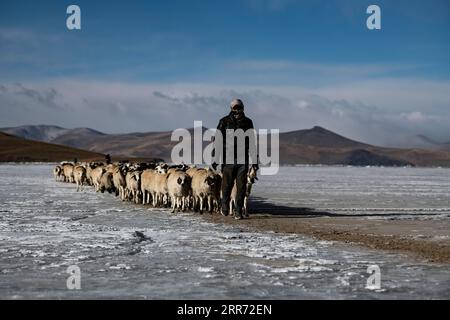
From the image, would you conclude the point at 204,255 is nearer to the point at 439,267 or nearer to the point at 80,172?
the point at 439,267

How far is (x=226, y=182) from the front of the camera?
42.5 feet

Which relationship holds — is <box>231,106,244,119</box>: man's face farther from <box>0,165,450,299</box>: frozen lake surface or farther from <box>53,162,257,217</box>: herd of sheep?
<box>0,165,450,299</box>: frozen lake surface

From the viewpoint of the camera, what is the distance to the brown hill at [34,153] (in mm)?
113438

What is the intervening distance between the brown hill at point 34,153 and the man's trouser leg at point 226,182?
319 feet

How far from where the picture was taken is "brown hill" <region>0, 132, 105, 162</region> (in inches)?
4466

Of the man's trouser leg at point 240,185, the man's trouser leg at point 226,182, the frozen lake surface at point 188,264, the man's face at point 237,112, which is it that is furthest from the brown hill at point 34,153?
the frozen lake surface at point 188,264

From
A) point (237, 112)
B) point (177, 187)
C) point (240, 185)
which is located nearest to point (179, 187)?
point (177, 187)

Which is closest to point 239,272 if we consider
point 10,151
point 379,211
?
point 379,211

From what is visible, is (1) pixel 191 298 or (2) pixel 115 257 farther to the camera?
(2) pixel 115 257

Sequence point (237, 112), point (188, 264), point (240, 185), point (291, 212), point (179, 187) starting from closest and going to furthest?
point (188, 264)
point (237, 112)
point (240, 185)
point (179, 187)
point (291, 212)

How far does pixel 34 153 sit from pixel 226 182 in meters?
116

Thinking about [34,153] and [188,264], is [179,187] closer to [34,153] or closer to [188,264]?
[188,264]

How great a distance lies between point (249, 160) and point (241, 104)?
1.16 metres

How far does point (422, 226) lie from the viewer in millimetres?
11805
